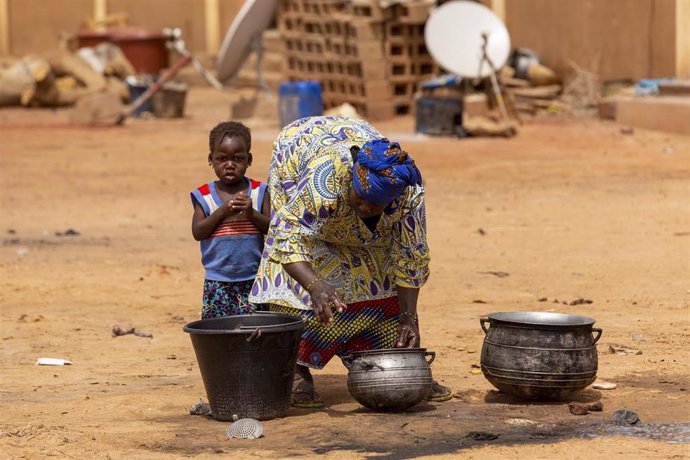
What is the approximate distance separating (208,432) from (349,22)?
1398 centimetres

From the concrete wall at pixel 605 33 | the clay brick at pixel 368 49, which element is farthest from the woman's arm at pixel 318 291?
the clay brick at pixel 368 49

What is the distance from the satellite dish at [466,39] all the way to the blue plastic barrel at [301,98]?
165 centimetres

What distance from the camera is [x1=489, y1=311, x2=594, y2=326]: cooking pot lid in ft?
17.1

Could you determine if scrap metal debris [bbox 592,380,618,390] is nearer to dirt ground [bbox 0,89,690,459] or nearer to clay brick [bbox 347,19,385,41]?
dirt ground [bbox 0,89,690,459]

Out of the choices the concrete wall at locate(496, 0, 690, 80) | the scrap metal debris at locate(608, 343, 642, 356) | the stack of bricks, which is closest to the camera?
the scrap metal debris at locate(608, 343, 642, 356)

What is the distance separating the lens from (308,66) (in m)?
20.3

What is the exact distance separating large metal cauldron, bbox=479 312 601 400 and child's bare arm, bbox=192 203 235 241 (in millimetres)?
Result: 1211

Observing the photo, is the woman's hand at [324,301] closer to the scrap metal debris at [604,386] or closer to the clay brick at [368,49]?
the scrap metal debris at [604,386]

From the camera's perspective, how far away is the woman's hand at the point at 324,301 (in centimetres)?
477

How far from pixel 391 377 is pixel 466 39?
12.5 m

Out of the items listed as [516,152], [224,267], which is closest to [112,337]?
[224,267]

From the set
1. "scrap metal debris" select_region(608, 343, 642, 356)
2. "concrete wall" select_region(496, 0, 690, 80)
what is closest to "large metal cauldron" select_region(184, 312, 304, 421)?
"scrap metal debris" select_region(608, 343, 642, 356)

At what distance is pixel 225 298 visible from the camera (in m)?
5.57

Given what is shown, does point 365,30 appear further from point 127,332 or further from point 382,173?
point 382,173
